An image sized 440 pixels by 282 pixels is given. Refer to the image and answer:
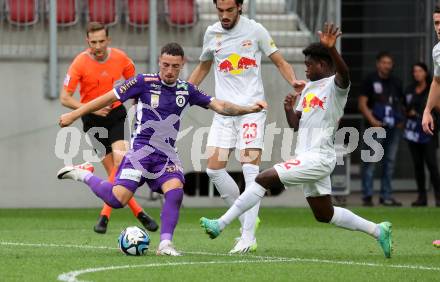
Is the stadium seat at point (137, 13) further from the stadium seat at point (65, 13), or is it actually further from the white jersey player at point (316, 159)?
the white jersey player at point (316, 159)

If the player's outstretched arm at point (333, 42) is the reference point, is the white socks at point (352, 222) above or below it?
below

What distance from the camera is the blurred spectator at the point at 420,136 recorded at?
17.8 m

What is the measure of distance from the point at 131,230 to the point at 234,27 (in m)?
Answer: 2.31

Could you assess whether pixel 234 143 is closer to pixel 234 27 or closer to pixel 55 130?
pixel 234 27

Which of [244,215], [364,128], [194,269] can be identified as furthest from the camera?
[364,128]

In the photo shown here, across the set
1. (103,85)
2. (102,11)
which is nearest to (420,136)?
(102,11)

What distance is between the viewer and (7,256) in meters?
9.79

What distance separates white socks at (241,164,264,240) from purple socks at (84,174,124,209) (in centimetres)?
108

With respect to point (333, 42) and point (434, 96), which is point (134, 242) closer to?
point (333, 42)

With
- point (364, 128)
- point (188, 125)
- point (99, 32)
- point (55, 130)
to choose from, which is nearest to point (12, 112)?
point (55, 130)

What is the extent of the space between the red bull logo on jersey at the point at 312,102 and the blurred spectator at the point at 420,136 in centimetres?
798

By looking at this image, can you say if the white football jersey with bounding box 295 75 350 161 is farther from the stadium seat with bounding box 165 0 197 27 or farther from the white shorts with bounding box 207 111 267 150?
the stadium seat with bounding box 165 0 197 27

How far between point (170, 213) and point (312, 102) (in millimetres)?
1414

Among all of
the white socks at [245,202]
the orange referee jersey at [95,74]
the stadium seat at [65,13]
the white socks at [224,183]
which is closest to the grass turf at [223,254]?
the white socks at [245,202]
